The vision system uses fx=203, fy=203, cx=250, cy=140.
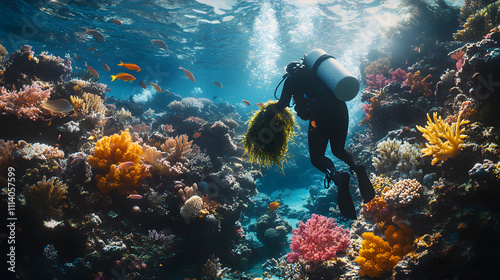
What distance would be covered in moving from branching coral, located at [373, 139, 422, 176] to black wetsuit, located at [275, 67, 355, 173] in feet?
8.06

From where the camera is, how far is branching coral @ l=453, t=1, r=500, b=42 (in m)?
7.55

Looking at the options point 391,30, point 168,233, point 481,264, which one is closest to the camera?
point 481,264

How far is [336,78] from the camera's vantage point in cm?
298

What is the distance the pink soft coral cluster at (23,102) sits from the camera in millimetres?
4988

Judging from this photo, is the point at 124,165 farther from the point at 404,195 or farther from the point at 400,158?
the point at 400,158

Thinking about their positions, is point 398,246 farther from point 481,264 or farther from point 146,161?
point 146,161

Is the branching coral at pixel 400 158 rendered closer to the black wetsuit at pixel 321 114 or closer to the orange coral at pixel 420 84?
the black wetsuit at pixel 321 114

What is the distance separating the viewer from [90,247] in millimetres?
4016

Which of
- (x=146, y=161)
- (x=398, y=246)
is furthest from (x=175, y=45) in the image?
(x=398, y=246)

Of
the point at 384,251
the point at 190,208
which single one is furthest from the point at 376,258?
the point at 190,208

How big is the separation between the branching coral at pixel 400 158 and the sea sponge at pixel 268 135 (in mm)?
3045

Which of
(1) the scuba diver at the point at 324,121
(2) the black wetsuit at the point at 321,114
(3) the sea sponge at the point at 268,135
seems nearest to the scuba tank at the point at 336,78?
(1) the scuba diver at the point at 324,121

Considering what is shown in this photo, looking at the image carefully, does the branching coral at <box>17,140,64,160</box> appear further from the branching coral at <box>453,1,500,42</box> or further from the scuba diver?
the branching coral at <box>453,1,500,42</box>

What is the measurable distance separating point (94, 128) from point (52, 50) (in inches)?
1063
